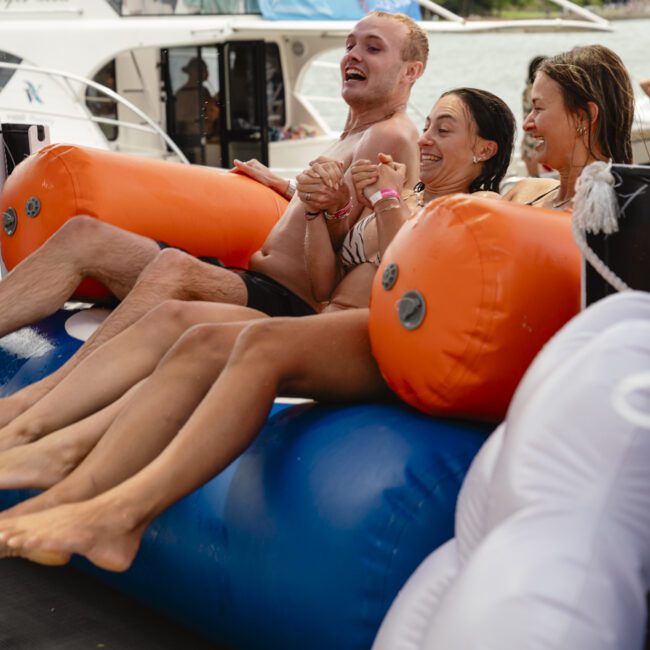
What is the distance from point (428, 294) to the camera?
1.83m

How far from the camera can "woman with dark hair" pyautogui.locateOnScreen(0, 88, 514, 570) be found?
172 cm

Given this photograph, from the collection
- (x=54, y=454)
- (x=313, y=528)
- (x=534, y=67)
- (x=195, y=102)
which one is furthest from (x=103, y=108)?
(x=313, y=528)

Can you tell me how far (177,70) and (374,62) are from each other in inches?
346

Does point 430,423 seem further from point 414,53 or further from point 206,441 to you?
point 414,53

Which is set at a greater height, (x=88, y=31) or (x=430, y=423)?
(x=430, y=423)

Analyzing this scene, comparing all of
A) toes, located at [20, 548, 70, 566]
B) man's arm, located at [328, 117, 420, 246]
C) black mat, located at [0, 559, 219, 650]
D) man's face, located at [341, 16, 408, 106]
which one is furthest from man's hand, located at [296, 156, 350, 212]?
toes, located at [20, 548, 70, 566]

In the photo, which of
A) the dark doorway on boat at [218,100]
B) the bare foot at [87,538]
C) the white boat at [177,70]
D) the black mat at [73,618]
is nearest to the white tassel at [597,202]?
the bare foot at [87,538]

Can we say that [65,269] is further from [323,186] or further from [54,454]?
[54,454]

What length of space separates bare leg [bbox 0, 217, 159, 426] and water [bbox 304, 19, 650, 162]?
22.7m

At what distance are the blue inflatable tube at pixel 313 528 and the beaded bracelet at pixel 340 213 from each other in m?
0.65

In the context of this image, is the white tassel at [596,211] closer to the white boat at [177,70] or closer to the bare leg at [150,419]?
the bare leg at [150,419]

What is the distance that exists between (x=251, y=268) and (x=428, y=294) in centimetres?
112

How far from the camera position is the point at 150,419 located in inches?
75.5

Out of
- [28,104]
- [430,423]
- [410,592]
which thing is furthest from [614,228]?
[28,104]
